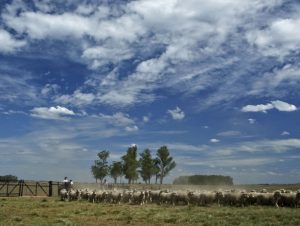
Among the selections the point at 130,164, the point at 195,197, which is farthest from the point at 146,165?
the point at 195,197

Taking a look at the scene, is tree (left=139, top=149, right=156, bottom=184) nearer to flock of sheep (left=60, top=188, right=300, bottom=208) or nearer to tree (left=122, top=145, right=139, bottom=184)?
tree (left=122, top=145, right=139, bottom=184)

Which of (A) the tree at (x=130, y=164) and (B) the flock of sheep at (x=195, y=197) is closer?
(B) the flock of sheep at (x=195, y=197)

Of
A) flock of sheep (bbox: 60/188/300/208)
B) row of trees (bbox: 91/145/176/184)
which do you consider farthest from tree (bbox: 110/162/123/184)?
flock of sheep (bbox: 60/188/300/208)

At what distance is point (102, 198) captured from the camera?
48.0 m

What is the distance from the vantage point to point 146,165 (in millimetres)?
96750

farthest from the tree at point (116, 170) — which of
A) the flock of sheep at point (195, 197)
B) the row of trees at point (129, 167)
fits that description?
the flock of sheep at point (195, 197)

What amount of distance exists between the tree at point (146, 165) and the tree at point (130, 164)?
2388mm

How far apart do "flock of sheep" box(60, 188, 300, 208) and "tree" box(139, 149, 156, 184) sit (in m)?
46.2

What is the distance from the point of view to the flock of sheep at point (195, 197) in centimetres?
3575

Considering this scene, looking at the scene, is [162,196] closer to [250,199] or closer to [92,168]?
→ [250,199]

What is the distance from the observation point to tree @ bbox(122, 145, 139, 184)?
9349 centimetres

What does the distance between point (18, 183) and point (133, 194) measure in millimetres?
18312

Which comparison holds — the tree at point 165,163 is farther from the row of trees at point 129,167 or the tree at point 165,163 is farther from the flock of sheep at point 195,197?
the flock of sheep at point 195,197

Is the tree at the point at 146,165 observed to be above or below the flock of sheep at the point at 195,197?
above
